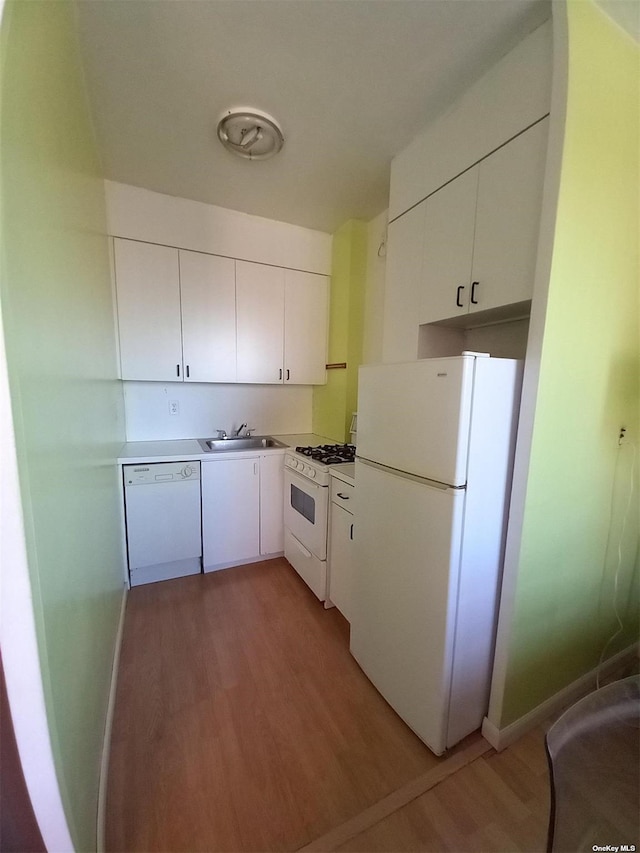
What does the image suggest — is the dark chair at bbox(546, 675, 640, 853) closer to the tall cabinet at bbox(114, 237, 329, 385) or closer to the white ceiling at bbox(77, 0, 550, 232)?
the white ceiling at bbox(77, 0, 550, 232)

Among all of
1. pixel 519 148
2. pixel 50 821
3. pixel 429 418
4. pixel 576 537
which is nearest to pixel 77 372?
pixel 50 821

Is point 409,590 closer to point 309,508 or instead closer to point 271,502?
point 309,508

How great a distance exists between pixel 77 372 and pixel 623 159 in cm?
207

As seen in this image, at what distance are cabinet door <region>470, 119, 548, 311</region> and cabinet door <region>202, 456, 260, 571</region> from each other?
6.03ft

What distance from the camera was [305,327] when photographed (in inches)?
112

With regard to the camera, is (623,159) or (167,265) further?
(167,265)

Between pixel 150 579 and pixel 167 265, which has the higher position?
pixel 167 265

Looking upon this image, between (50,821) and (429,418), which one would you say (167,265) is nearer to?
(429,418)

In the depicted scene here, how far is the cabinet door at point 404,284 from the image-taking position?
1715mm

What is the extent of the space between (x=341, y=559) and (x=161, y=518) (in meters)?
1.27

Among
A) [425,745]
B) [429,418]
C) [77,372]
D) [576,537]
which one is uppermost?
[77,372]

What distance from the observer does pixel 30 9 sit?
2.31 ft

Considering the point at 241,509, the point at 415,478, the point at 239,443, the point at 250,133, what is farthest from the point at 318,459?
the point at 250,133

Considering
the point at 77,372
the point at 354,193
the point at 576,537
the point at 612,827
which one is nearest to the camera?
the point at 612,827
